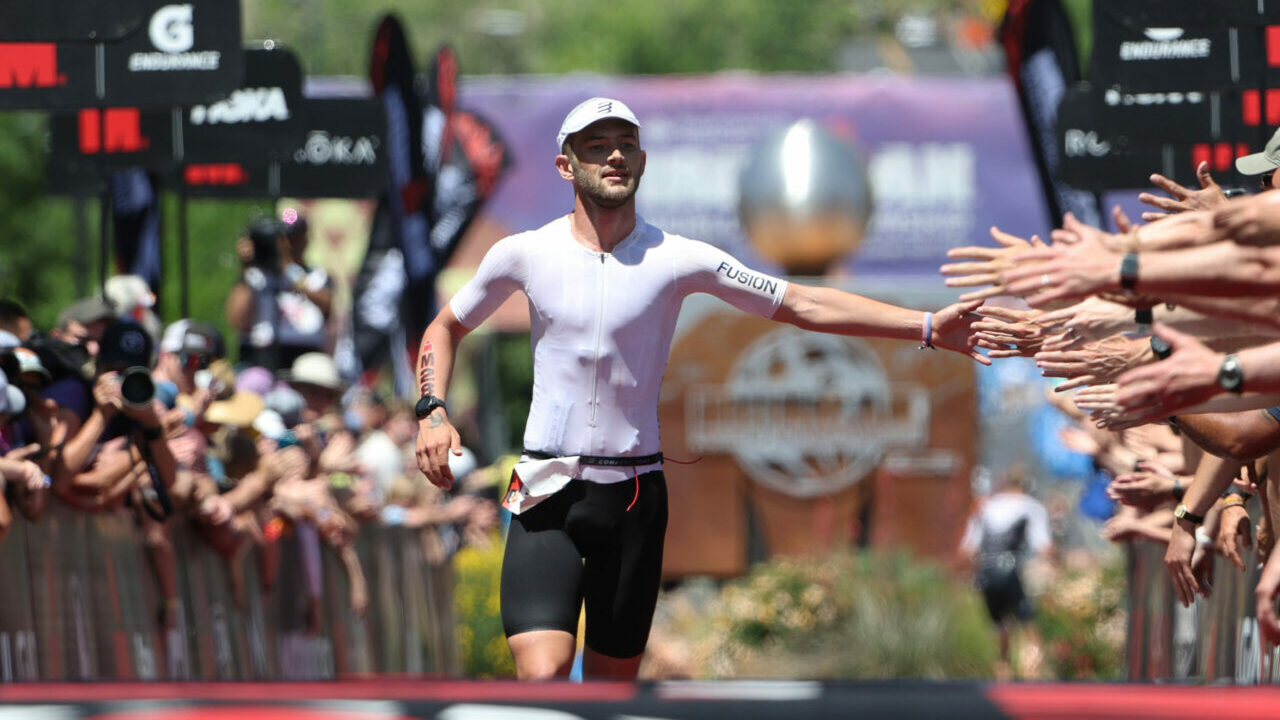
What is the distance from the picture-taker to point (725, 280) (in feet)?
21.6

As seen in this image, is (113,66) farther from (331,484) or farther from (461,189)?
(461,189)

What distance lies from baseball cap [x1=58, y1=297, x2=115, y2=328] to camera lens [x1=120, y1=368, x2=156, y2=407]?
1077 millimetres

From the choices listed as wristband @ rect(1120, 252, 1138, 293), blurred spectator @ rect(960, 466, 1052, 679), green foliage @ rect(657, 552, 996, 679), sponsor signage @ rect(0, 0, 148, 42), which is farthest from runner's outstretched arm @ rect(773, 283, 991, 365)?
blurred spectator @ rect(960, 466, 1052, 679)

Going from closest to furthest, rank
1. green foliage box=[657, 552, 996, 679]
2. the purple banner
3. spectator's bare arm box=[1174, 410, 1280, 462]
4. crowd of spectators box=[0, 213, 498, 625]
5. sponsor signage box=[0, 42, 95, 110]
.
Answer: spectator's bare arm box=[1174, 410, 1280, 462] < crowd of spectators box=[0, 213, 498, 625] < sponsor signage box=[0, 42, 95, 110] < green foliage box=[657, 552, 996, 679] < the purple banner

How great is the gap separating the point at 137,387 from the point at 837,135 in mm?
24869

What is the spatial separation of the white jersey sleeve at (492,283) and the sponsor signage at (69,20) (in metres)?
3.19

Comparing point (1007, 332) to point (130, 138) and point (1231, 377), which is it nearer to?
point (1231, 377)

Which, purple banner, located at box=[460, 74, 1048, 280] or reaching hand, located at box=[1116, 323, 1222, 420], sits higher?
purple banner, located at box=[460, 74, 1048, 280]

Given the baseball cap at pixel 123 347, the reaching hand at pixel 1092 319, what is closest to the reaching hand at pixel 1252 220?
the reaching hand at pixel 1092 319

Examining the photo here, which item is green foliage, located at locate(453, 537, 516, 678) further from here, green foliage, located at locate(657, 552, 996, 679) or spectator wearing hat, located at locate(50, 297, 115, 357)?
spectator wearing hat, located at locate(50, 297, 115, 357)

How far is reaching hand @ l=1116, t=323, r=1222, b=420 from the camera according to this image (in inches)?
183

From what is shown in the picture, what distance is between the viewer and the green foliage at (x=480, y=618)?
19.1 metres

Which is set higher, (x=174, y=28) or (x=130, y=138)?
(x=174, y=28)

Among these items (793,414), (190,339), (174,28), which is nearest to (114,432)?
(190,339)
